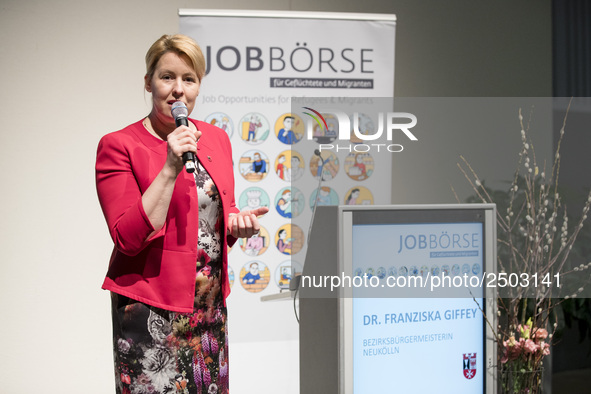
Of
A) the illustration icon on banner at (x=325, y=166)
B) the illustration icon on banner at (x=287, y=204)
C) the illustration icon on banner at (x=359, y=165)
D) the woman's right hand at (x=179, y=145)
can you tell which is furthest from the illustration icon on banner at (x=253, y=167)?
the woman's right hand at (x=179, y=145)

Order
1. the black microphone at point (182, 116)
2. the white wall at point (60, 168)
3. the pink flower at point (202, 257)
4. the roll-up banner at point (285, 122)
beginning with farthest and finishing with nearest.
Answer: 1. the white wall at point (60, 168)
2. the roll-up banner at point (285, 122)
3. the pink flower at point (202, 257)
4. the black microphone at point (182, 116)

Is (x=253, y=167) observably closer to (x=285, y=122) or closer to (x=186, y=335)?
(x=285, y=122)

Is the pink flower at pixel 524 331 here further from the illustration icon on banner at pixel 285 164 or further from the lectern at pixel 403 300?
the illustration icon on banner at pixel 285 164

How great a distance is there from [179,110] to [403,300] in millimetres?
728

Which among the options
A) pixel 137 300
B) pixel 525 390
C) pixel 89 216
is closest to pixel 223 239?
pixel 137 300

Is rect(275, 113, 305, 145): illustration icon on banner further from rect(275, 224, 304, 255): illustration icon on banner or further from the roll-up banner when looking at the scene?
rect(275, 224, 304, 255): illustration icon on banner

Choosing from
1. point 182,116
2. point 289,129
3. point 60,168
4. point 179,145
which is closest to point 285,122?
point 289,129

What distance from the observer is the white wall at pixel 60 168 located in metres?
3.70

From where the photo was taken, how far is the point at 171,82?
5.29 feet

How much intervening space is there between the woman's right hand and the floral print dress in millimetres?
205

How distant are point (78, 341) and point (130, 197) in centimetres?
258

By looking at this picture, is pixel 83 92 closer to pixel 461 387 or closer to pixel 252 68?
pixel 252 68

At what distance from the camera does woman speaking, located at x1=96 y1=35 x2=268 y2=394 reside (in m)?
1.55

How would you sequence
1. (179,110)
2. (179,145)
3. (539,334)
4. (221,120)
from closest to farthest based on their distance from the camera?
(179,145) → (179,110) → (539,334) → (221,120)
